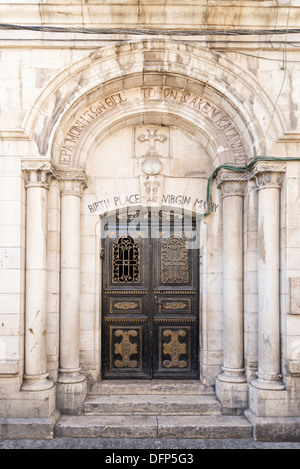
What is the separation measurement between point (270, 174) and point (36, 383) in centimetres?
429

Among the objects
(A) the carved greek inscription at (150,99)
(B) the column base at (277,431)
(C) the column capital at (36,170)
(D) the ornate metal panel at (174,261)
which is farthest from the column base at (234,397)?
(C) the column capital at (36,170)

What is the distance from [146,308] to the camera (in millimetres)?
7211

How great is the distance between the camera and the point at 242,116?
6508 mm

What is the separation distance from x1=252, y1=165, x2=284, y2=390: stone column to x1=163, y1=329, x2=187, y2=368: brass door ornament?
1310 mm

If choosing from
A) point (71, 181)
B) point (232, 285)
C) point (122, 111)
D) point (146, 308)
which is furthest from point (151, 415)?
point (122, 111)

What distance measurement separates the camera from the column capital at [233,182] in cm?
670

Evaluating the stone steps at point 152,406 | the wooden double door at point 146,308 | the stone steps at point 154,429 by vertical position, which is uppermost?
the wooden double door at point 146,308

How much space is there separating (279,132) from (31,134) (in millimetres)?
3445

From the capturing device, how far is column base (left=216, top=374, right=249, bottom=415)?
6.45 metres

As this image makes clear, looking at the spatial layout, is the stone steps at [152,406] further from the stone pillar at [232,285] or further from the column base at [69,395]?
the stone pillar at [232,285]

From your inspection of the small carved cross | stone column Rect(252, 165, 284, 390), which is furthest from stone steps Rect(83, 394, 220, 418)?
the small carved cross

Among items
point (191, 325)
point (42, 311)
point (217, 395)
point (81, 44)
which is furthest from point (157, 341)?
point (81, 44)

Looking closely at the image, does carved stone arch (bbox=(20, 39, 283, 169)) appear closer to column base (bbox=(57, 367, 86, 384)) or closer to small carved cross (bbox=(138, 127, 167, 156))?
small carved cross (bbox=(138, 127, 167, 156))

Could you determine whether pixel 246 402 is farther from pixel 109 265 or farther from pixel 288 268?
pixel 109 265
